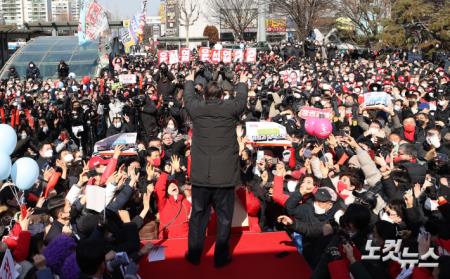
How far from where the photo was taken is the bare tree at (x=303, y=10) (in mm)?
34125

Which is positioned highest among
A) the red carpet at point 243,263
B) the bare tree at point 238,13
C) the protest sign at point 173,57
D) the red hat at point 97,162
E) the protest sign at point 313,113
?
the bare tree at point 238,13

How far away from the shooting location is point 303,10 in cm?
3459

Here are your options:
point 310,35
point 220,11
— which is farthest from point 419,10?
point 220,11

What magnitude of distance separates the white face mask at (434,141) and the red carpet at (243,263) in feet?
11.8

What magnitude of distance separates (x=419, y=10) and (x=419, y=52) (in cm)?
200

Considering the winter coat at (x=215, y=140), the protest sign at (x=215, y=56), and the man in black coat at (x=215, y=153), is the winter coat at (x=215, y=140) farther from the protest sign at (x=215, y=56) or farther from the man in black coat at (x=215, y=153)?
the protest sign at (x=215, y=56)

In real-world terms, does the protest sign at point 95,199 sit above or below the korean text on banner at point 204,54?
below

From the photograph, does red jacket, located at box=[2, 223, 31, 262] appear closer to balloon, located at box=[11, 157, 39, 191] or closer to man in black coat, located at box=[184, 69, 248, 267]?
balloon, located at box=[11, 157, 39, 191]

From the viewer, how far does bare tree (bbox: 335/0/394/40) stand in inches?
1254

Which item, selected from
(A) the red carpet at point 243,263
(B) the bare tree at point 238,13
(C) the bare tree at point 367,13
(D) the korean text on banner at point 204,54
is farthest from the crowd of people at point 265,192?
(B) the bare tree at point 238,13

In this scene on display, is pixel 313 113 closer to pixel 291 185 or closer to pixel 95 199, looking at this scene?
pixel 291 185

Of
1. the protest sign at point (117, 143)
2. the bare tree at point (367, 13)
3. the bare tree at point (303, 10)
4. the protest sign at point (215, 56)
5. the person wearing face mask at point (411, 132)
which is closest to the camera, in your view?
the protest sign at point (117, 143)

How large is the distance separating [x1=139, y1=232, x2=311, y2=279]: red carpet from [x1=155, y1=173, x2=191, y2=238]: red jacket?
0.28 meters

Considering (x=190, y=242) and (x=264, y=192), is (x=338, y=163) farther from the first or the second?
(x=190, y=242)
